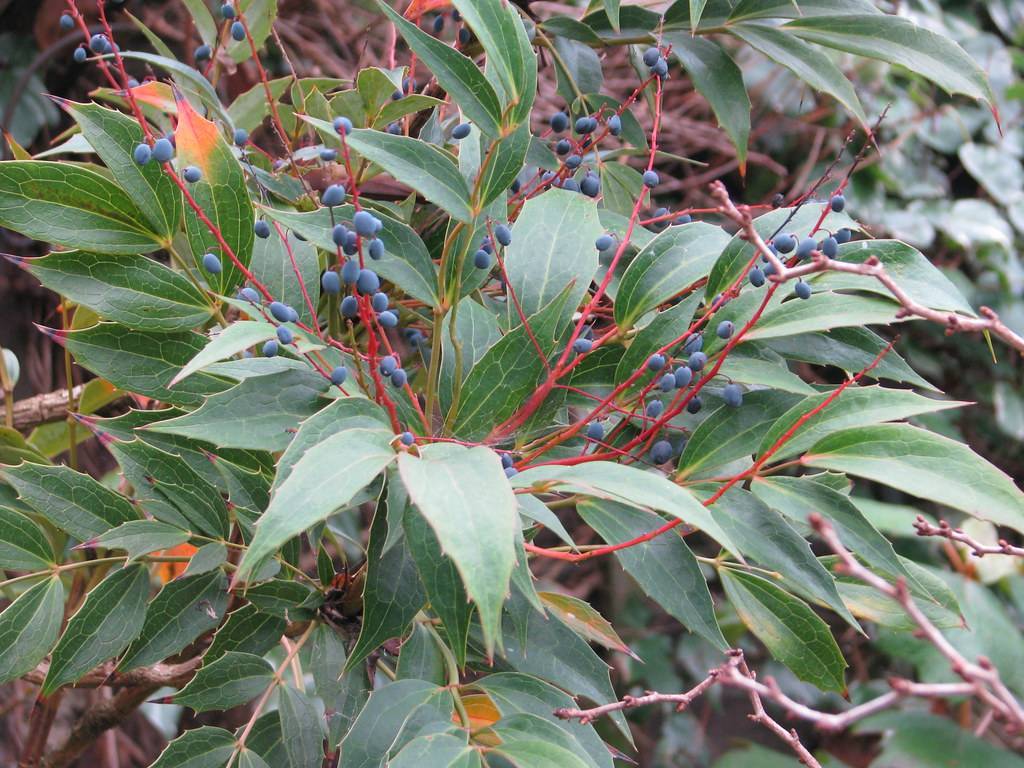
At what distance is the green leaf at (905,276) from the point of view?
553 millimetres

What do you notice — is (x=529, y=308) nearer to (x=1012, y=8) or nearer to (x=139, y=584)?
(x=139, y=584)

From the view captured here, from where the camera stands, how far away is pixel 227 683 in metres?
0.56

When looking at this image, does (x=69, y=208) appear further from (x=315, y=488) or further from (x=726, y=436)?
(x=726, y=436)

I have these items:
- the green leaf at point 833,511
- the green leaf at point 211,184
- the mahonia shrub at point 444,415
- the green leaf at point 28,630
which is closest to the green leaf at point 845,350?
the mahonia shrub at point 444,415

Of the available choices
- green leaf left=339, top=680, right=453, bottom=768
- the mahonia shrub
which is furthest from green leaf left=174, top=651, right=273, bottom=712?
green leaf left=339, top=680, right=453, bottom=768

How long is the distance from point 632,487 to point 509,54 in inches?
9.2

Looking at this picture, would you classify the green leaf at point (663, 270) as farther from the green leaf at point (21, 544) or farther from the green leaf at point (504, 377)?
the green leaf at point (21, 544)

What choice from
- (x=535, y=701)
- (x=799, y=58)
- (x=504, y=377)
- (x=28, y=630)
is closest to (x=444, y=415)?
(x=504, y=377)

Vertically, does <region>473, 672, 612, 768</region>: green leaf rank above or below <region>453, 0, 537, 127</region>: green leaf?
below

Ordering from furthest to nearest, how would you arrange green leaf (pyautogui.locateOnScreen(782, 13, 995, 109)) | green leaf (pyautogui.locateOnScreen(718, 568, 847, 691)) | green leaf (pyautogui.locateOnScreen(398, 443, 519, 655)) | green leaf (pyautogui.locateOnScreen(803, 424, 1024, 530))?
green leaf (pyautogui.locateOnScreen(782, 13, 995, 109))
green leaf (pyautogui.locateOnScreen(718, 568, 847, 691))
green leaf (pyautogui.locateOnScreen(803, 424, 1024, 530))
green leaf (pyautogui.locateOnScreen(398, 443, 519, 655))

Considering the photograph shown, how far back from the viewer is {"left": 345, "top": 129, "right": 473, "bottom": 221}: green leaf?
1.61 ft

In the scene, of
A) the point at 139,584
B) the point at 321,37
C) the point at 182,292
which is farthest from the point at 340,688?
the point at 321,37

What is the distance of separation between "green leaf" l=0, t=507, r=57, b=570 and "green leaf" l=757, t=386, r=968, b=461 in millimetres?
458

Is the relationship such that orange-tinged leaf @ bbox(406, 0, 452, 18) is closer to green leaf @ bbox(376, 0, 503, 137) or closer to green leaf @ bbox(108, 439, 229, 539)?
green leaf @ bbox(376, 0, 503, 137)
